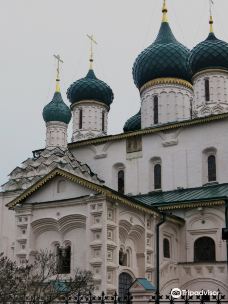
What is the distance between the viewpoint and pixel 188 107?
2552 centimetres

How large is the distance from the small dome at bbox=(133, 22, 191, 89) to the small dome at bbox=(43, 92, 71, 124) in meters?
3.81

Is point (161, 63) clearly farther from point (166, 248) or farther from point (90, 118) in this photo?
point (166, 248)

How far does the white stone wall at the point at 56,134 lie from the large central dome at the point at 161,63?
4.15 m

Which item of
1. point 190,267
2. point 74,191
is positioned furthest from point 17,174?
point 190,267

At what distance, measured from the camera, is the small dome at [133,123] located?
3058 cm

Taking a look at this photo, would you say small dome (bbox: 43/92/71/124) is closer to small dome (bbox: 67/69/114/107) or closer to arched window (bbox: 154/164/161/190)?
small dome (bbox: 67/69/114/107)

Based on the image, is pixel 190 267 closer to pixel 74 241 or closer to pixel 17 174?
pixel 74 241

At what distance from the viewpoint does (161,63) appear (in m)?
25.4

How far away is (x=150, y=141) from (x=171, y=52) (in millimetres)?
4968

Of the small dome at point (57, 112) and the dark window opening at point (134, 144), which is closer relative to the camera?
the dark window opening at point (134, 144)

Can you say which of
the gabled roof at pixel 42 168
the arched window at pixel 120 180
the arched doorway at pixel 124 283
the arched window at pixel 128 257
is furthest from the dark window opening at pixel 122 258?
the gabled roof at pixel 42 168

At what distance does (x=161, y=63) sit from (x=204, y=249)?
9.53 m

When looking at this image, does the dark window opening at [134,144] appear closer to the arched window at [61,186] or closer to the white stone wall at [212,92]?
the white stone wall at [212,92]

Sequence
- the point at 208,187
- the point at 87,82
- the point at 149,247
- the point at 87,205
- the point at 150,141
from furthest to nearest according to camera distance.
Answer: the point at 87,82 → the point at 150,141 → the point at 208,187 → the point at 149,247 → the point at 87,205
